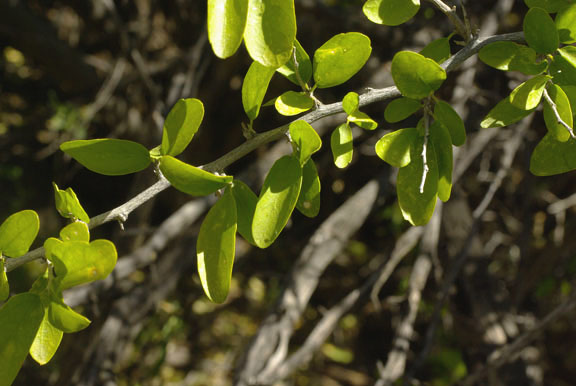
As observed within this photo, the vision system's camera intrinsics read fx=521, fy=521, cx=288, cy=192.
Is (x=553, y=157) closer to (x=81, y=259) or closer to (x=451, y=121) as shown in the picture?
(x=451, y=121)

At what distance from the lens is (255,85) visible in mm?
583

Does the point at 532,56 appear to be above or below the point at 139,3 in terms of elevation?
above

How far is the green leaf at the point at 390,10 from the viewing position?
0.60 metres

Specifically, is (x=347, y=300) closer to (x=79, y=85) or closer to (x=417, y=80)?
(x=417, y=80)

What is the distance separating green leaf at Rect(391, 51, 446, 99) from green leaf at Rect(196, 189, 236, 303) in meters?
0.22

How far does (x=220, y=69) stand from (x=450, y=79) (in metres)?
0.75

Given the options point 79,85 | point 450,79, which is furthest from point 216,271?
point 79,85

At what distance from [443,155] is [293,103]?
0.18m

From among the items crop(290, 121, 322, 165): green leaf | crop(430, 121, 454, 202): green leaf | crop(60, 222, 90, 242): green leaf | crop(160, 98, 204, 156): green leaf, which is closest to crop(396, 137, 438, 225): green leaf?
crop(430, 121, 454, 202): green leaf

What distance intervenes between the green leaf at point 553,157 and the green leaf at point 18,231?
554 millimetres

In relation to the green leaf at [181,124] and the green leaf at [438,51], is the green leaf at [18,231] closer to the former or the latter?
the green leaf at [181,124]

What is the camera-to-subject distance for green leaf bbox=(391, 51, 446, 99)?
0.53m

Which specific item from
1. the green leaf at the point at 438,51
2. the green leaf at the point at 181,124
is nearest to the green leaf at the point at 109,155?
the green leaf at the point at 181,124

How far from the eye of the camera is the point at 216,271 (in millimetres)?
541
